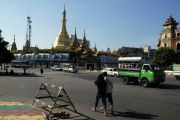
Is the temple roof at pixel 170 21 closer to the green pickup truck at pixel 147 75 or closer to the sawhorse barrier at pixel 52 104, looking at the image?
the green pickup truck at pixel 147 75

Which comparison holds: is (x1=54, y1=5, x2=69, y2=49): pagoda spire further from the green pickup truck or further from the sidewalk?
the sidewalk

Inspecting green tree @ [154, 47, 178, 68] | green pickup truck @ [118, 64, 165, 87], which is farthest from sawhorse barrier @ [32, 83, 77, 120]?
green tree @ [154, 47, 178, 68]

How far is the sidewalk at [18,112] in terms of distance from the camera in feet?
37.0

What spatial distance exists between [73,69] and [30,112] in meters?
61.9

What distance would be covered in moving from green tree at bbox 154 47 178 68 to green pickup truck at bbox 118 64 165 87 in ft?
166

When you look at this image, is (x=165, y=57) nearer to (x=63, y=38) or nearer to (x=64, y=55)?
(x=64, y=55)

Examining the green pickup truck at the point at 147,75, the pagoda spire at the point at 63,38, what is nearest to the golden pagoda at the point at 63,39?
the pagoda spire at the point at 63,38

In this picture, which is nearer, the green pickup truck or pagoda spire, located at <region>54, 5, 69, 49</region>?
the green pickup truck

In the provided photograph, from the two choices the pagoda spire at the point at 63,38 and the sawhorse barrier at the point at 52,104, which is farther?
the pagoda spire at the point at 63,38

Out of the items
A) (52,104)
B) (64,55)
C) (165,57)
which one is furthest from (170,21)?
(52,104)

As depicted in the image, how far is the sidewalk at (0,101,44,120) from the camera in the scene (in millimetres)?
11277

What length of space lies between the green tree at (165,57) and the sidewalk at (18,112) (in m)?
69.1

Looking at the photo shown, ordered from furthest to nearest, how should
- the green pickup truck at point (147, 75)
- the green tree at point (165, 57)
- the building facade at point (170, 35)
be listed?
the building facade at point (170, 35), the green tree at point (165, 57), the green pickup truck at point (147, 75)

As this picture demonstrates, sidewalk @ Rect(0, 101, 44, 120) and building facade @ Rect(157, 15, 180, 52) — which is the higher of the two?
building facade @ Rect(157, 15, 180, 52)
